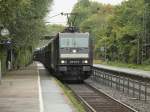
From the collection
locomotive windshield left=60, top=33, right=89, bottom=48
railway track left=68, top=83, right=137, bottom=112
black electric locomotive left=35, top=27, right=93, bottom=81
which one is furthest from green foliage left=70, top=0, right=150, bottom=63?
railway track left=68, top=83, right=137, bottom=112

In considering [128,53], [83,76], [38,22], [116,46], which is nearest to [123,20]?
[116,46]

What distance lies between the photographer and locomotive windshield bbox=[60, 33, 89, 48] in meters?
37.8

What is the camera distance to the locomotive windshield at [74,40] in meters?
37.8

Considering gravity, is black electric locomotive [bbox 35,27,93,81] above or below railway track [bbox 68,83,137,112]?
above

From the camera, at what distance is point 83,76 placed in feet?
126

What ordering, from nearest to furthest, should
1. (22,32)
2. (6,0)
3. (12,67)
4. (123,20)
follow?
1. (6,0)
2. (22,32)
3. (12,67)
4. (123,20)

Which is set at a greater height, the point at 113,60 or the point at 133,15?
the point at 133,15

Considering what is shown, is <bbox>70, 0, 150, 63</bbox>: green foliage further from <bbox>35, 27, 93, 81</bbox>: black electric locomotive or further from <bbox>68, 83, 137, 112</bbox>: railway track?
<bbox>68, 83, 137, 112</bbox>: railway track

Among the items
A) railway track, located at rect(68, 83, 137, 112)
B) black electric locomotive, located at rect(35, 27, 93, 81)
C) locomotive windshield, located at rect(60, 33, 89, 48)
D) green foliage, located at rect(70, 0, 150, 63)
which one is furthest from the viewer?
green foliage, located at rect(70, 0, 150, 63)

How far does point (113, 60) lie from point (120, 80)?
8314cm

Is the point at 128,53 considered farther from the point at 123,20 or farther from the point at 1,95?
the point at 1,95

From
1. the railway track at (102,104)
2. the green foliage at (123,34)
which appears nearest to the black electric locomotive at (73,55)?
the railway track at (102,104)

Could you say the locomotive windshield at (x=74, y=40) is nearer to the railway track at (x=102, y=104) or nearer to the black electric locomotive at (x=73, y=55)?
the black electric locomotive at (x=73, y=55)

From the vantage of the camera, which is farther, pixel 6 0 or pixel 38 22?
pixel 38 22
